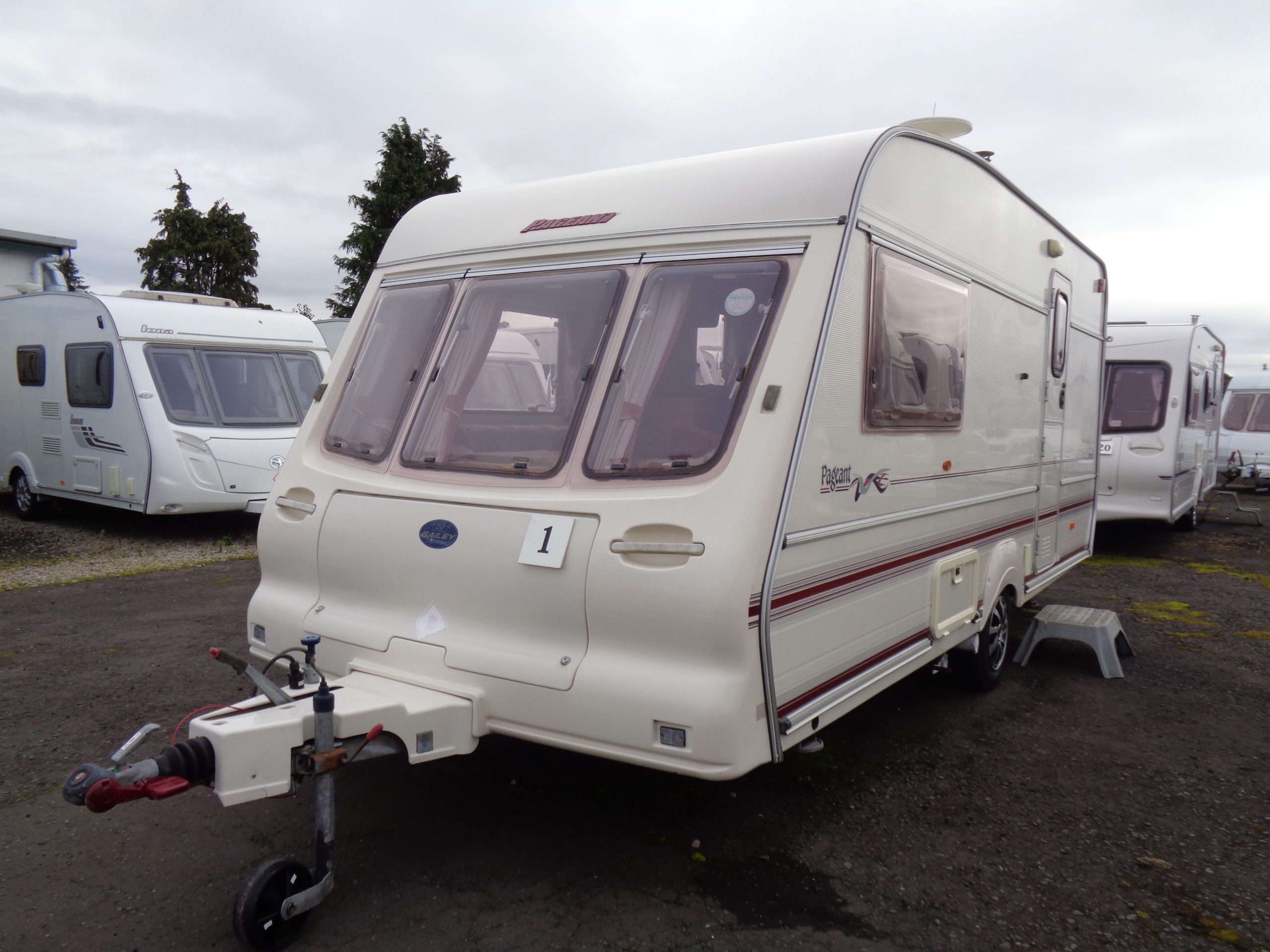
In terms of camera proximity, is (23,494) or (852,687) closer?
(852,687)

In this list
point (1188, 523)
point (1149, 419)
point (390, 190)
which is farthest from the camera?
point (390, 190)

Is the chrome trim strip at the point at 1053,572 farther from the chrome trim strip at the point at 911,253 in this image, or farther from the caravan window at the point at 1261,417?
the caravan window at the point at 1261,417

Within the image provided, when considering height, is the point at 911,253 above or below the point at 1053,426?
above

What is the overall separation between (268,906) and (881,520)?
2.43 metres

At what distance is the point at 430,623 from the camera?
3.44 meters

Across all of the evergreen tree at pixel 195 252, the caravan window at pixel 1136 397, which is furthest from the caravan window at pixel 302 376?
the evergreen tree at pixel 195 252

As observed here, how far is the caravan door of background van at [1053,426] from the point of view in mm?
5730

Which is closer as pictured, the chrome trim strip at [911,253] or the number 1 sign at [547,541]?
the number 1 sign at [547,541]

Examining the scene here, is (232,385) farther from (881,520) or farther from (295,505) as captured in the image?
(881,520)

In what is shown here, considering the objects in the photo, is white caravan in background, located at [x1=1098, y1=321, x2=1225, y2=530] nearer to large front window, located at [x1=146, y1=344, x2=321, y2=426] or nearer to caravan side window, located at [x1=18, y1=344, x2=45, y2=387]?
large front window, located at [x1=146, y1=344, x2=321, y2=426]

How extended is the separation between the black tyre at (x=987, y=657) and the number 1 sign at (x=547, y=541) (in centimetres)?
288

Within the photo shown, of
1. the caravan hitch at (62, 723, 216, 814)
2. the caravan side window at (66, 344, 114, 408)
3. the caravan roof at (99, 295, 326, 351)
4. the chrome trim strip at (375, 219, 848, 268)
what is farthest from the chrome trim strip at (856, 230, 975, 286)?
the caravan side window at (66, 344, 114, 408)

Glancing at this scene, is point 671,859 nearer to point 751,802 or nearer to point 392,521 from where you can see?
point 751,802

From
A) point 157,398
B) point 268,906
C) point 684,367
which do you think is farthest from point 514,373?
point 157,398
